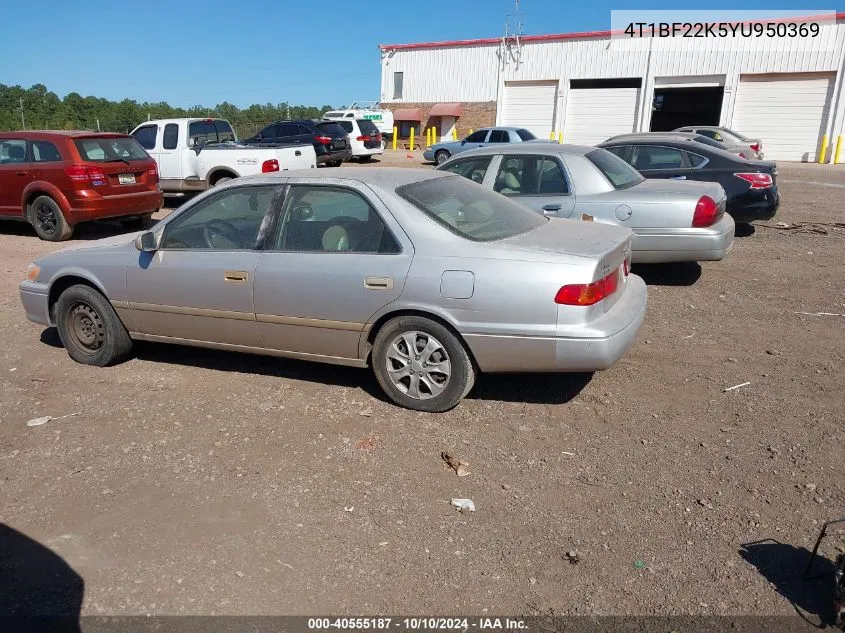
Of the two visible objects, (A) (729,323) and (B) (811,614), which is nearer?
(B) (811,614)

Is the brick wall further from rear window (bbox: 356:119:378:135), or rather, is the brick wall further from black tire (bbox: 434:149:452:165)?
black tire (bbox: 434:149:452:165)

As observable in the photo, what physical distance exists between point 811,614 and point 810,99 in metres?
32.4

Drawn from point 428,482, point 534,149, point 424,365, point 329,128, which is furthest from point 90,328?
point 329,128

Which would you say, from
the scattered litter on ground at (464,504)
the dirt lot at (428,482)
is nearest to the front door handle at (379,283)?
the dirt lot at (428,482)

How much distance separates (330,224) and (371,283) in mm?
586

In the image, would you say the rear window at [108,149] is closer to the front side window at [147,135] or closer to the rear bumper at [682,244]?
the front side window at [147,135]

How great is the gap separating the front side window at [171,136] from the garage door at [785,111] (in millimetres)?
25214

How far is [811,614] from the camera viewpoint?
2689mm

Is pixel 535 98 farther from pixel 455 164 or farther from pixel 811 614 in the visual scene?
pixel 811 614

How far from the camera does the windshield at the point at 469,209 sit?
4457 mm

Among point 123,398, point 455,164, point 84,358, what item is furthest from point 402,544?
point 455,164

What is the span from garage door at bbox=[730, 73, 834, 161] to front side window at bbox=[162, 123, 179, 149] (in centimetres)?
2521

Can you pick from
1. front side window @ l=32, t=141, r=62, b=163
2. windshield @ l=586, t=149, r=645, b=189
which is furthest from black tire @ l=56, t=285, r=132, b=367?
front side window @ l=32, t=141, r=62, b=163

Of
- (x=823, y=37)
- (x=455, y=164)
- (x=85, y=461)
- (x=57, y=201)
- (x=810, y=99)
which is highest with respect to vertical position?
(x=823, y=37)
